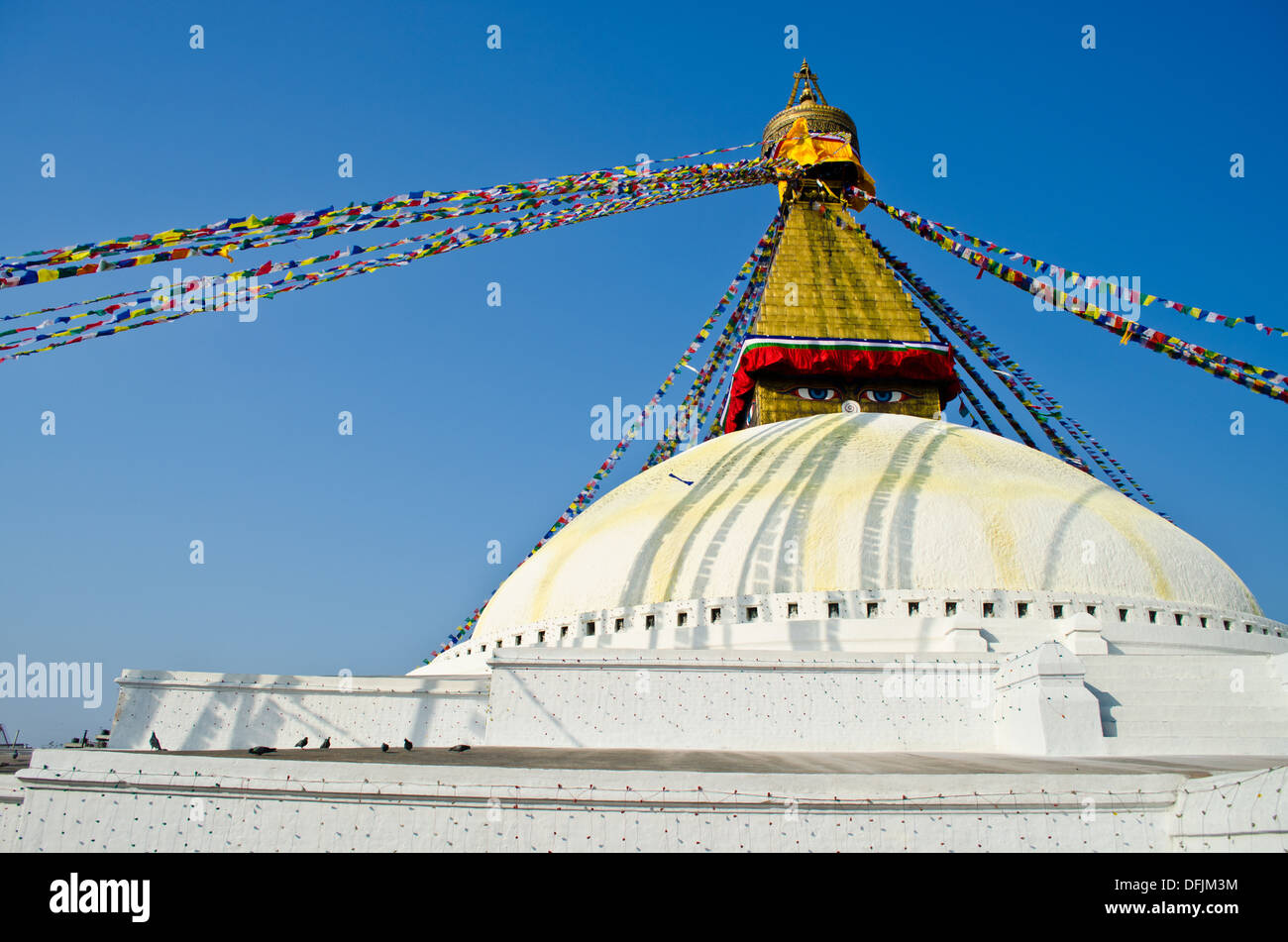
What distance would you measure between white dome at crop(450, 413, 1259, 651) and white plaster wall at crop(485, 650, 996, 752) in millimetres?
1557

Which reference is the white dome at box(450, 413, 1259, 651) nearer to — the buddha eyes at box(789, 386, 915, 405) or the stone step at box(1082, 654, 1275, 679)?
the stone step at box(1082, 654, 1275, 679)

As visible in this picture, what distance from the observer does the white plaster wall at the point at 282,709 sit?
11.1 meters

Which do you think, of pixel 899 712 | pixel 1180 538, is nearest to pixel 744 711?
pixel 899 712

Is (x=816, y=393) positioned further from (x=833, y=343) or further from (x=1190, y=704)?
(x=1190, y=704)

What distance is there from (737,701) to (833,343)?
11.4 m

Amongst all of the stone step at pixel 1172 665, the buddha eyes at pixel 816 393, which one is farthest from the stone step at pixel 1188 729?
the buddha eyes at pixel 816 393

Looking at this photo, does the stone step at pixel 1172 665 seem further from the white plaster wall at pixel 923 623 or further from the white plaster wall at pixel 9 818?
the white plaster wall at pixel 9 818

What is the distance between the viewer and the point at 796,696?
10.8 meters

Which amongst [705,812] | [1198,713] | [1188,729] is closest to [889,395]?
[1198,713]

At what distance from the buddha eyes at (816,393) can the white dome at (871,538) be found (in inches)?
190

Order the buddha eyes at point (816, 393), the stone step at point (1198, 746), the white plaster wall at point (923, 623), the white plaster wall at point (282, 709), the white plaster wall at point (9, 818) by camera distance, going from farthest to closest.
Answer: the buddha eyes at point (816, 393) → the white plaster wall at point (923, 623) → the white plaster wall at point (282, 709) → the stone step at point (1198, 746) → the white plaster wall at point (9, 818)

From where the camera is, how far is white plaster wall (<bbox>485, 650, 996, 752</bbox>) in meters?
10.6

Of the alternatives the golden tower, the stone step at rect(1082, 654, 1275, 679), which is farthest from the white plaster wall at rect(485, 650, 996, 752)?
the golden tower
